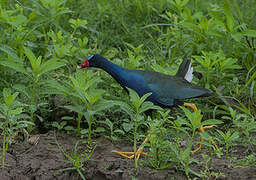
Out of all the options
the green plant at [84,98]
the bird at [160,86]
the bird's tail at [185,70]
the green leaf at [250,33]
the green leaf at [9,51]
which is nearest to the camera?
the green plant at [84,98]

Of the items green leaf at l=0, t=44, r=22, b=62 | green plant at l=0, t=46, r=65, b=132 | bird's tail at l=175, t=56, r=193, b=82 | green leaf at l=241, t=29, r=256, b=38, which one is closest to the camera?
green plant at l=0, t=46, r=65, b=132

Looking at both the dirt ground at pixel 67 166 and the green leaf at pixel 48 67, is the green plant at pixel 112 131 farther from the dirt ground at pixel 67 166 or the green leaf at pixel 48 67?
the green leaf at pixel 48 67

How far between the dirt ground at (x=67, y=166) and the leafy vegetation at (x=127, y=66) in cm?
9

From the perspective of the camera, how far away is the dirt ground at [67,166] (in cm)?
305

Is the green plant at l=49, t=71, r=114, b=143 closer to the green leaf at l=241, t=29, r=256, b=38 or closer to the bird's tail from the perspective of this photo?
the bird's tail

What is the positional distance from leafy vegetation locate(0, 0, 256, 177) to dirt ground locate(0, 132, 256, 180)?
3.4 inches

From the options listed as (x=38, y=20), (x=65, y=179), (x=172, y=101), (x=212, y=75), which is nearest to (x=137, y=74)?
(x=172, y=101)

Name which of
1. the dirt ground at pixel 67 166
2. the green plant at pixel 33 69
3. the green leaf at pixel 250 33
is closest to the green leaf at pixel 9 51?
the green plant at pixel 33 69

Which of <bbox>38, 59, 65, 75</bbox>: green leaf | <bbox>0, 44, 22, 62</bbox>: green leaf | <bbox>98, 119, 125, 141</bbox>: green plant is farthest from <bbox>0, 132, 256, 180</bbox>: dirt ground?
<bbox>0, 44, 22, 62</bbox>: green leaf

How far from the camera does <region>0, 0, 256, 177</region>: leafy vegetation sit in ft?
10.6

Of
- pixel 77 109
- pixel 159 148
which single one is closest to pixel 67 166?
pixel 77 109

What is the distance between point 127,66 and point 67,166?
4.97 feet

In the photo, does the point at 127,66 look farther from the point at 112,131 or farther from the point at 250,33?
the point at 250,33

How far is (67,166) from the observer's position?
315 centimetres
